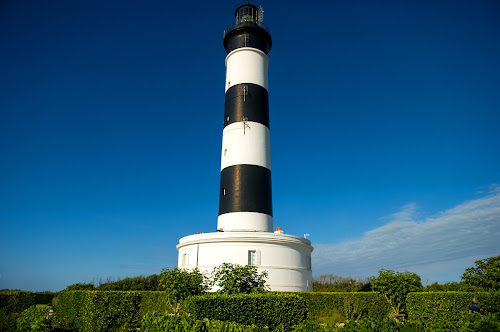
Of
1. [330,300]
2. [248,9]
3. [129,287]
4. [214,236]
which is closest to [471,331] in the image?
[330,300]

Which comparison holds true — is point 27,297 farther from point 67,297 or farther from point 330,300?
point 330,300

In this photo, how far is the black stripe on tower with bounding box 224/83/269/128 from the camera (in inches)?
906

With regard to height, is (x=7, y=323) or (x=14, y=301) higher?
(x=14, y=301)

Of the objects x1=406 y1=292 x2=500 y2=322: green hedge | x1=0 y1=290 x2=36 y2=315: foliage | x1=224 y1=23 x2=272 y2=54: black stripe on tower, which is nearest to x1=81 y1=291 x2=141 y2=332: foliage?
x1=0 y1=290 x2=36 y2=315: foliage

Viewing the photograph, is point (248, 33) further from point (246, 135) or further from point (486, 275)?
point (486, 275)

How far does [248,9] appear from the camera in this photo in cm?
2692

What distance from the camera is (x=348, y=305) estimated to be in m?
18.0

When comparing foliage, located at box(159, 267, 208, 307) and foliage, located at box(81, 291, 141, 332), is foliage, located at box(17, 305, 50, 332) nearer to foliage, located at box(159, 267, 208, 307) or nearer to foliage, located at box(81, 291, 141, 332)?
foliage, located at box(81, 291, 141, 332)

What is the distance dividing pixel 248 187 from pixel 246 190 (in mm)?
239

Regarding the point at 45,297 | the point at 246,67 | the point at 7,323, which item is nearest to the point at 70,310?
the point at 7,323

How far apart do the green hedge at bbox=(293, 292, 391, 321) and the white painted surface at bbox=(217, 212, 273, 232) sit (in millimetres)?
4788

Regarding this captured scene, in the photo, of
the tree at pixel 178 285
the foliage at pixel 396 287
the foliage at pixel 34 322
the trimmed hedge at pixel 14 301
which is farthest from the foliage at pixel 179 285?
the foliage at pixel 396 287

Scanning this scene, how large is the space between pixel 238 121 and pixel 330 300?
1259 cm

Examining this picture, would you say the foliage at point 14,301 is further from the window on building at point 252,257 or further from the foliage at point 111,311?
the window on building at point 252,257
